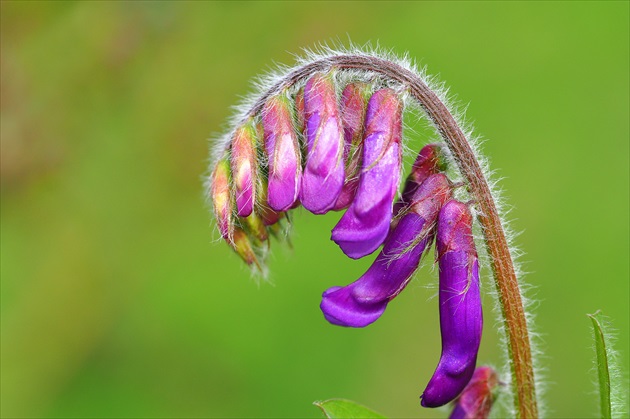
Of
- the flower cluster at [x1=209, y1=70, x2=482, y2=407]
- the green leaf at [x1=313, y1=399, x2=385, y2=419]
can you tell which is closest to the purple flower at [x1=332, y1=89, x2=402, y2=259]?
the flower cluster at [x1=209, y1=70, x2=482, y2=407]

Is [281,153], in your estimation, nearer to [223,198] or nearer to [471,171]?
[223,198]

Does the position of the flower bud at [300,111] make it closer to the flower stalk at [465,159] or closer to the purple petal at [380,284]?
the flower stalk at [465,159]

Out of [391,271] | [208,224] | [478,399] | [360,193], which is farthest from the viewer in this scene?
[208,224]

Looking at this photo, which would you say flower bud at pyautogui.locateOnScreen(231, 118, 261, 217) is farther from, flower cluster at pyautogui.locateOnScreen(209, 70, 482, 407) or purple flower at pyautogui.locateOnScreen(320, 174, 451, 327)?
purple flower at pyautogui.locateOnScreen(320, 174, 451, 327)

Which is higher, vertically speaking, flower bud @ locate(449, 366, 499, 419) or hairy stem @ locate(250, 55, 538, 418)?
hairy stem @ locate(250, 55, 538, 418)

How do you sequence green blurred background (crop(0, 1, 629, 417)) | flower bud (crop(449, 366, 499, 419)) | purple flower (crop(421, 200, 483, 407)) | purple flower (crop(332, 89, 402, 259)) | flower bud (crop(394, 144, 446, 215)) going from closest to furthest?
purple flower (crop(332, 89, 402, 259)), purple flower (crop(421, 200, 483, 407)), flower bud (crop(394, 144, 446, 215)), flower bud (crop(449, 366, 499, 419)), green blurred background (crop(0, 1, 629, 417))

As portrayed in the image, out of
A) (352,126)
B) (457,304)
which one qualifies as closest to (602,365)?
(457,304)

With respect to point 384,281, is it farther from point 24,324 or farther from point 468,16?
point 468,16
